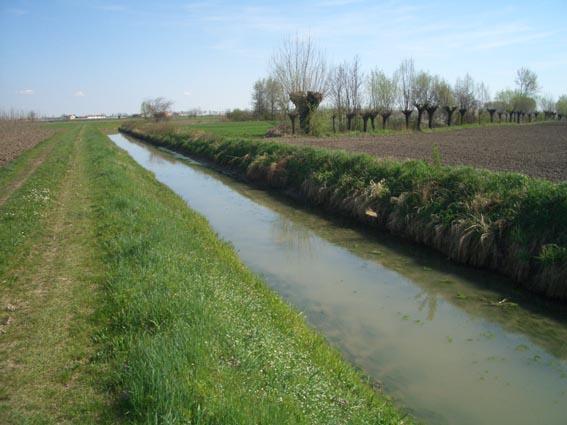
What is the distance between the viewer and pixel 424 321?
24.0ft

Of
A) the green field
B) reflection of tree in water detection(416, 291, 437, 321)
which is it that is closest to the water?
reflection of tree in water detection(416, 291, 437, 321)

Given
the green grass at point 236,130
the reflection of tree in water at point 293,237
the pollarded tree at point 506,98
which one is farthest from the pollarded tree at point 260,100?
the reflection of tree in water at point 293,237

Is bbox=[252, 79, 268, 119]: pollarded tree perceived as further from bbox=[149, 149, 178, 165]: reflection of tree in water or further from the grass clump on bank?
the grass clump on bank

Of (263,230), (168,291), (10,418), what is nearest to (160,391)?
(10,418)

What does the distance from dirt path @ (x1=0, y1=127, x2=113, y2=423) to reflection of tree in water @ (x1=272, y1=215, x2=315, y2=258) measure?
15.1ft

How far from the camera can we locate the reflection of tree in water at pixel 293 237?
11102 mm

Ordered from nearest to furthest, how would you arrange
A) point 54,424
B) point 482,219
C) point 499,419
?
point 54,424 → point 499,419 → point 482,219

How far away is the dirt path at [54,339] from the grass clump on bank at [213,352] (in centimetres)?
27

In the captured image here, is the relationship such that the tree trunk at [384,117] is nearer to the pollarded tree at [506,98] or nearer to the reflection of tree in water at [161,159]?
the reflection of tree in water at [161,159]

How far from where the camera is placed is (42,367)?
458cm

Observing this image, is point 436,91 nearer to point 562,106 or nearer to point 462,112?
point 462,112

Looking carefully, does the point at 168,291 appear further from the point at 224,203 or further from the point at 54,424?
the point at 224,203

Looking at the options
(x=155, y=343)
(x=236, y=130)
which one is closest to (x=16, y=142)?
(x=236, y=130)

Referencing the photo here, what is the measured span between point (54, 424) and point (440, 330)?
5.38 meters
